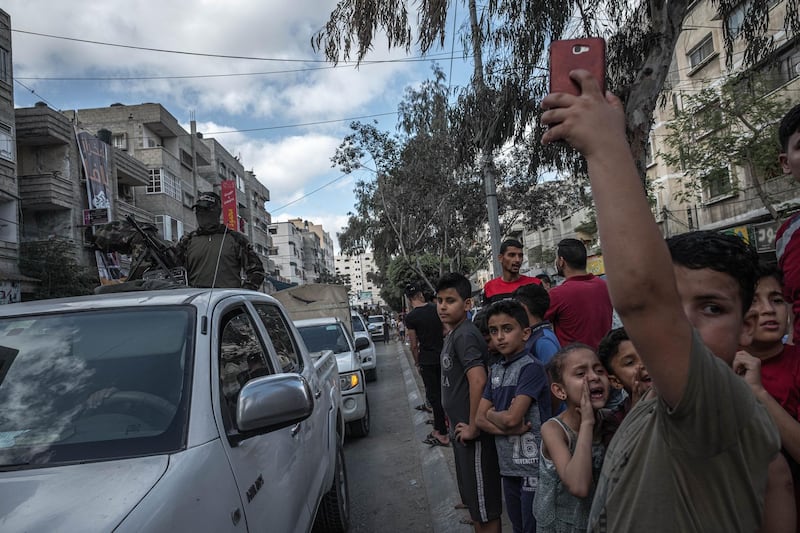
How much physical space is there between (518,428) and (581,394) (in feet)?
1.99

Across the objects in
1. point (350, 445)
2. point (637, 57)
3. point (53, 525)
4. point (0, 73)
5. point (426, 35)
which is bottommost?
point (350, 445)

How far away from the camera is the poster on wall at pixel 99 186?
73.2ft

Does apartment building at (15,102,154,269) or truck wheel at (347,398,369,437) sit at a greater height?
apartment building at (15,102,154,269)

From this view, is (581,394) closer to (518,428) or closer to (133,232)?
(518,428)

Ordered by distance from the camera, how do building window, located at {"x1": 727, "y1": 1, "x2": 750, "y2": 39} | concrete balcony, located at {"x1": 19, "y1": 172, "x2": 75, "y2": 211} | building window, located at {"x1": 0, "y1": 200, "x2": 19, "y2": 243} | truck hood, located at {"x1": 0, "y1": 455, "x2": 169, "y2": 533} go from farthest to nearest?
1. concrete balcony, located at {"x1": 19, "y1": 172, "x2": 75, "y2": 211}
2. building window, located at {"x1": 0, "y1": 200, "x2": 19, "y2": 243}
3. building window, located at {"x1": 727, "y1": 1, "x2": 750, "y2": 39}
4. truck hood, located at {"x1": 0, "y1": 455, "x2": 169, "y2": 533}

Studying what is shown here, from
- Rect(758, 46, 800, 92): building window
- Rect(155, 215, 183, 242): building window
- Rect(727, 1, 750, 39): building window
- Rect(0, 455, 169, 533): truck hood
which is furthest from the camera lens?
Rect(155, 215, 183, 242): building window

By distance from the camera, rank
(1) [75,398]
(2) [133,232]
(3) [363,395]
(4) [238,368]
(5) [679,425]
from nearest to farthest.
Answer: (5) [679,425] → (1) [75,398] → (4) [238,368] → (2) [133,232] → (3) [363,395]

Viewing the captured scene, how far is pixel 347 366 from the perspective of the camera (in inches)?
294

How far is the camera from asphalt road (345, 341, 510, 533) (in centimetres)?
450

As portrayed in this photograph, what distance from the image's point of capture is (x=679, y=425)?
915 mm

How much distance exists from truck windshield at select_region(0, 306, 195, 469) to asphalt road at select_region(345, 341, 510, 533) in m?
2.80

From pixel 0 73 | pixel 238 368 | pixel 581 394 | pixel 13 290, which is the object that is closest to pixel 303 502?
pixel 238 368

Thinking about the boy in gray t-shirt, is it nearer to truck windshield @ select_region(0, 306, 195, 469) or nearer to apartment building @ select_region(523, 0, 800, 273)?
truck windshield @ select_region(0, 306, 195, 469)

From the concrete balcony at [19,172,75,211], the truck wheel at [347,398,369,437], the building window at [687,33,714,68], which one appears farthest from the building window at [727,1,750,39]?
the concrete balcony at [19,172,75,211]
